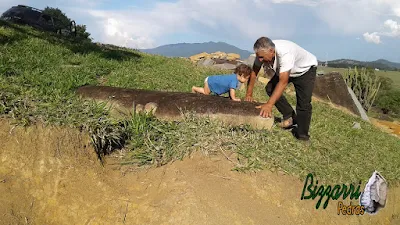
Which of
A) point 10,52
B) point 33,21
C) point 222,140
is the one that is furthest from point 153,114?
point 33,21

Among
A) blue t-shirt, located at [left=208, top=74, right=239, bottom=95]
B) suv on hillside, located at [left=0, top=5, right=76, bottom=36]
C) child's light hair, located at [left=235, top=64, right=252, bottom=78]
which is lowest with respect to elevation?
blue t-shirt, located at [left=208, top=74, right=239, bottom=95]

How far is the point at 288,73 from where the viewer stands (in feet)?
17.4

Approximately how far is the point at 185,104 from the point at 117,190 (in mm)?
1842

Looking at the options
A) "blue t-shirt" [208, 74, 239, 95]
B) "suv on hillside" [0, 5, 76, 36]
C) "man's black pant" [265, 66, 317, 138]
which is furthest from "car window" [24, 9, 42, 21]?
"man's black pant" [265, 66, 317, 138]

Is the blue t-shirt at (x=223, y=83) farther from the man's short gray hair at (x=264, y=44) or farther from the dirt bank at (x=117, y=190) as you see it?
the dirt bank at (x=117, y=190)

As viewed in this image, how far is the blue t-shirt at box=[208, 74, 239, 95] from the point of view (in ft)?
22.1

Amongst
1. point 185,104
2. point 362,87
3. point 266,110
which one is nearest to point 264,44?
point 266,110

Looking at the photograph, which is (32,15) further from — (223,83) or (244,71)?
(244,71)

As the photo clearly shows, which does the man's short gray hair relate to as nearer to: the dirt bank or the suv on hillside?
the dirt bank

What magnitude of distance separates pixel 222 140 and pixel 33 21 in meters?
15.8

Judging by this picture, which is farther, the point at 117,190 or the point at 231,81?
the point at 231,81

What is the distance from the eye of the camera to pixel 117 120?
16.4 feet

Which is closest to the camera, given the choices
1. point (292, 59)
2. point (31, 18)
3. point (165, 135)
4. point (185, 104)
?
point (165, 135)

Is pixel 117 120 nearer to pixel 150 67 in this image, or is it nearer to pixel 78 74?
pixel 78 74
